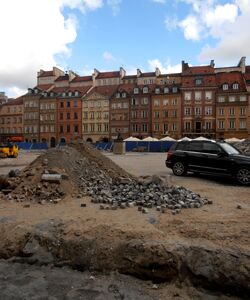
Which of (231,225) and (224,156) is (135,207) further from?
(224,156)

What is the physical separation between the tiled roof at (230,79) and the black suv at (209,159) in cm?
5503

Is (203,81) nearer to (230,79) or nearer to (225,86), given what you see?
(225,86)

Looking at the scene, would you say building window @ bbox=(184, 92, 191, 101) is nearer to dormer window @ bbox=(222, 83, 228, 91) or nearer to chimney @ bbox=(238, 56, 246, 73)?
dormer window @ bbox=(222, 83, 228, 91)

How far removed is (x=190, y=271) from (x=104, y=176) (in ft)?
24.2

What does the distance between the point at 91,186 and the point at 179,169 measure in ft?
19.8

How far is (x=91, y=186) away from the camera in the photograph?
11.0m

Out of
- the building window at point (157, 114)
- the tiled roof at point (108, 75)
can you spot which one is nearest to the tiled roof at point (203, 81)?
the building window at point (157, 114)

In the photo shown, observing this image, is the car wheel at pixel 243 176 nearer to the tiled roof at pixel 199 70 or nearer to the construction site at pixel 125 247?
the construction site at pixel 125 247

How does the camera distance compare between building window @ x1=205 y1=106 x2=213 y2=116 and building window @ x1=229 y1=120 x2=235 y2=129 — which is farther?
building window @ x1=205 y1=106 x2=213 y2=116

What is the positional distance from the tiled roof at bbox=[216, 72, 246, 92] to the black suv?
55029 mm

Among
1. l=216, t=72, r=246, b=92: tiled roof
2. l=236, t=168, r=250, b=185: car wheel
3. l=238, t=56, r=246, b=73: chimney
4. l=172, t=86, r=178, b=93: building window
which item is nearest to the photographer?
l=236, t=168, r=250, b=185: car wheel

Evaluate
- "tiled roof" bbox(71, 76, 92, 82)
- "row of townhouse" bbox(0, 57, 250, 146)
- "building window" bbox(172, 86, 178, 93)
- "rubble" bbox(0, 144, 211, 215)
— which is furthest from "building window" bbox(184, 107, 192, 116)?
"rubble" bbox(0, 144, 211, 215)

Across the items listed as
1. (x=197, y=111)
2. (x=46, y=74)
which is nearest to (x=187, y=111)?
(x=197, y=111)

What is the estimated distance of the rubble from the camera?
8578 millimetres
